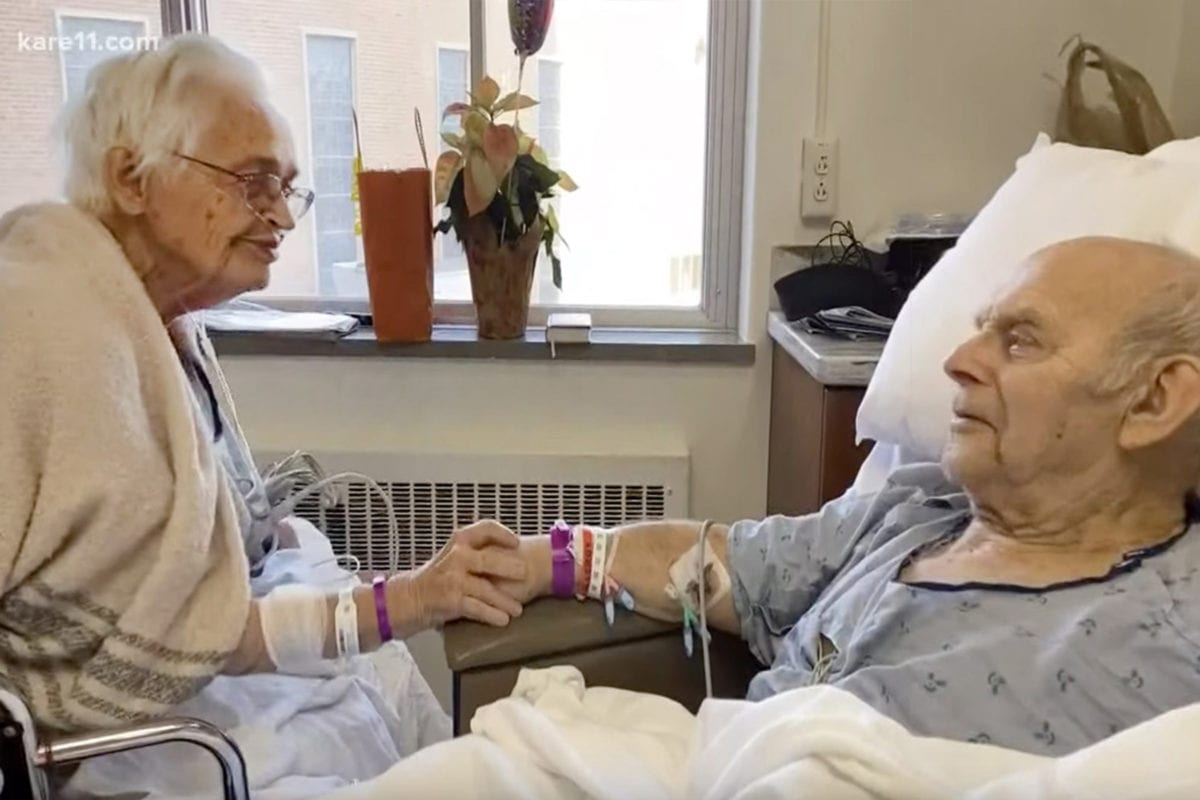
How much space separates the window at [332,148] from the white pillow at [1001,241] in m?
1.23

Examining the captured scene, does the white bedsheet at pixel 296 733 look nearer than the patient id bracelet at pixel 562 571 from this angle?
Yes

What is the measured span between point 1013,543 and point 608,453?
101 cm

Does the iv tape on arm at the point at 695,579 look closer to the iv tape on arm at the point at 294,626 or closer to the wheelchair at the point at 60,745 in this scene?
the iv tape on arm at the point at 294,626

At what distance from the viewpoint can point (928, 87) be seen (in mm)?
2000

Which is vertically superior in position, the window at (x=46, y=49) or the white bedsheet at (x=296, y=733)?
the window at (x=46, y=49)

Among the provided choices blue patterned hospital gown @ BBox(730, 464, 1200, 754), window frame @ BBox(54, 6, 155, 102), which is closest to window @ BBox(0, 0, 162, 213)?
window frame @ BBox(54, 6, 155, 102)

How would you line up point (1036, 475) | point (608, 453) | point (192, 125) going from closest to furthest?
point (1036, 475) → point (192, 125) → point (608, 453)

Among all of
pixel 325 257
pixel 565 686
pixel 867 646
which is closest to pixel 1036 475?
pixel 867 646

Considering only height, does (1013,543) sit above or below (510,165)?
below

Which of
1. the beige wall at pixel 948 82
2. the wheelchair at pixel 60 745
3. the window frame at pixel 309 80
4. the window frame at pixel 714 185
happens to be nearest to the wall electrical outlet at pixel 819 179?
the beige wall at pixel 948 82

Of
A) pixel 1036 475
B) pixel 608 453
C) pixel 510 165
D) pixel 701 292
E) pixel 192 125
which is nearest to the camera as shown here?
pixel 1036 475

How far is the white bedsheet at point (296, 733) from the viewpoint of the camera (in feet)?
3.87

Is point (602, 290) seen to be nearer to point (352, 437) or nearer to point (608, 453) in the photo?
point (608, 453)

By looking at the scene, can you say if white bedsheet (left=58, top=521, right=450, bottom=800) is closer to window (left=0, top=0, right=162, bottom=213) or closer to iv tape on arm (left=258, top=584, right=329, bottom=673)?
iv tape on arm (left=258, top=584, right=329, bottom=673)
